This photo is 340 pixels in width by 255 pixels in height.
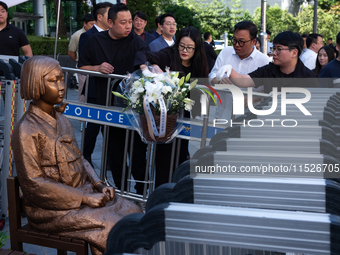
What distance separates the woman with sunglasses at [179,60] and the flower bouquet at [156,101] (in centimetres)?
61

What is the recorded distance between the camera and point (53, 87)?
250cm

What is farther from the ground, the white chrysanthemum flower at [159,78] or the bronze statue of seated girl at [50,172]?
the white chrysanthemum flower at [159,78]

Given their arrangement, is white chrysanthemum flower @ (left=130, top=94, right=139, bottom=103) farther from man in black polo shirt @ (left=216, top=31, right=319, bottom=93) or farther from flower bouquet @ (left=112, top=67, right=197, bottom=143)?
man in black polo shirt @ (left=216, top=31, right=319, bottom=93)

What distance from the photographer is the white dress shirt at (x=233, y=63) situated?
4746 mm

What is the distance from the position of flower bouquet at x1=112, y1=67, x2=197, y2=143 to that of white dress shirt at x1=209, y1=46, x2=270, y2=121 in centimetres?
126

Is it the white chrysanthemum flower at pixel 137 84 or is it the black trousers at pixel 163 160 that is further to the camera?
the black trousers at pixel 163 160

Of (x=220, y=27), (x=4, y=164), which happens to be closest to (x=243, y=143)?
(x=4, y=164)

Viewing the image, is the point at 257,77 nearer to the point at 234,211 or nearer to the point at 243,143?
the point at 243,143

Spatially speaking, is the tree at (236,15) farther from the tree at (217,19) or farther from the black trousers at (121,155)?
the black trousers at (121,155)

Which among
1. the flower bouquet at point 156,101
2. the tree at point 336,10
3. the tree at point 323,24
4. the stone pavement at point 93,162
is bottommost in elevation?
the stone pavement at point 93,162

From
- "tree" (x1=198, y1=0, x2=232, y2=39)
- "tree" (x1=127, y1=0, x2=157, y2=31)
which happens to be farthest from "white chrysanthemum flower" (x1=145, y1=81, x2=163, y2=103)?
"tree" (x1=198, y1=0, x2=232, y2=39)

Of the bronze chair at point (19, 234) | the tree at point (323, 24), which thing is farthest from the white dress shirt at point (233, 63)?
the tree at point (323, 24)

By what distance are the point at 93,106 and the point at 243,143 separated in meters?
2.82

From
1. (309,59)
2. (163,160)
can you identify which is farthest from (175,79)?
(309,59)
